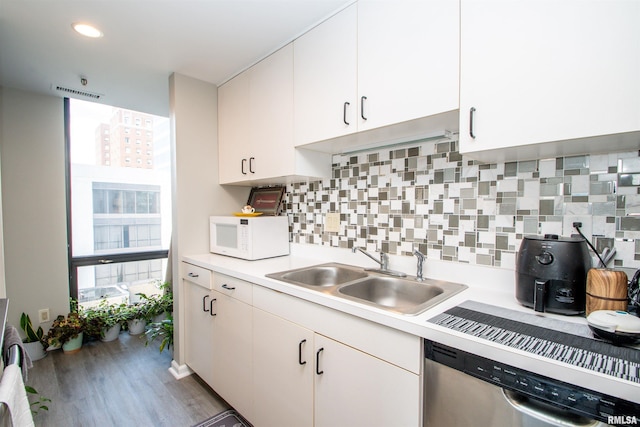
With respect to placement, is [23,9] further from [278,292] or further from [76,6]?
[278,292]

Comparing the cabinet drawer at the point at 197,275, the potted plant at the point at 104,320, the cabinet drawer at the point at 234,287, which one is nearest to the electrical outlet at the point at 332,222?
the cabinet drawer at the point at 234,287

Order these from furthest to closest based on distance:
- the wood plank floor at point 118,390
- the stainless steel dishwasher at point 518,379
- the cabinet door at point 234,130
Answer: the cabinet door at point 234,130, the wood plank floor at point 118,390, the stainless steel dishwasher at point 518,379

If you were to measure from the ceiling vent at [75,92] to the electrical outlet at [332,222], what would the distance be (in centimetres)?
229

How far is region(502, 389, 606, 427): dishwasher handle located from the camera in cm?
72

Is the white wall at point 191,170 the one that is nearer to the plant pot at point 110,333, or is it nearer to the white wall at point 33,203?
the plant pot at point 110,333

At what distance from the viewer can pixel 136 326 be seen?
2.99 metres

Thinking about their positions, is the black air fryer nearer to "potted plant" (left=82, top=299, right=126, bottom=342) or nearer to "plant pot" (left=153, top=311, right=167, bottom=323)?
"plant pot" (left=153, top=311, right=167, bottom=323)

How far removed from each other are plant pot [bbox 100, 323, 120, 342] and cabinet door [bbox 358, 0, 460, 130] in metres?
3.01

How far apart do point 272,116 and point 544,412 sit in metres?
1.85

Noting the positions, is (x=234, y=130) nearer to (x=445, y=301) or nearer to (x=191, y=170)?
(x=191, y=170)

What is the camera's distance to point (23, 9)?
4.94 ft

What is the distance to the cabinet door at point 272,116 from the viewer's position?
1.82 metres

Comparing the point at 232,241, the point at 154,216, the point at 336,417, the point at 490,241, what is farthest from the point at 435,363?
the point at 154,216

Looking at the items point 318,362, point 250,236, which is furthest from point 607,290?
point 250,236
